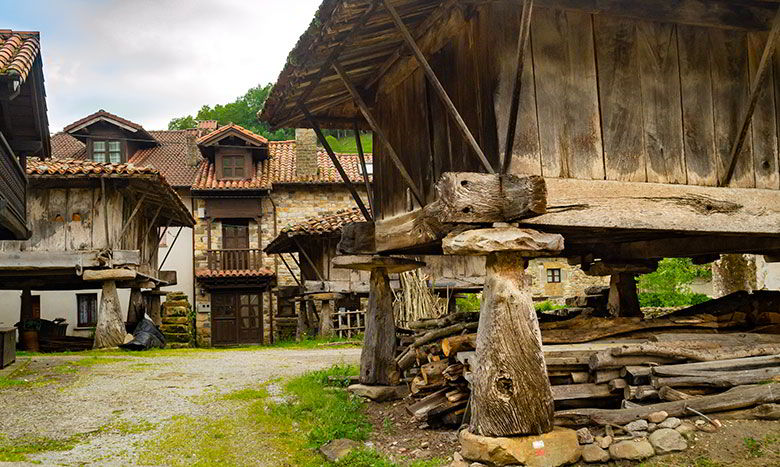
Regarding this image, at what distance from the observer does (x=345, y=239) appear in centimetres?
667

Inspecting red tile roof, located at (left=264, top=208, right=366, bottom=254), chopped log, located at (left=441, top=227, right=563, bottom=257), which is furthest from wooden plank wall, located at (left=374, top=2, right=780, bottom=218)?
red tile roof, located at (left=264, top=208, right=366, bottom=254)

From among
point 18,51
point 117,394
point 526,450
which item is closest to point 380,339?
point 526,450

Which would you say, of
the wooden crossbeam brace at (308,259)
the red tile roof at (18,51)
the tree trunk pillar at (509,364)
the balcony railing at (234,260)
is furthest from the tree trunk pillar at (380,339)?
the balcony railing at (234,260)

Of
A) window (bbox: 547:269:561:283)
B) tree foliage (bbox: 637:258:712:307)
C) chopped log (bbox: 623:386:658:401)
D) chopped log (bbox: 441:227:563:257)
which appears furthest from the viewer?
window (bbox: 547:269:561:283)

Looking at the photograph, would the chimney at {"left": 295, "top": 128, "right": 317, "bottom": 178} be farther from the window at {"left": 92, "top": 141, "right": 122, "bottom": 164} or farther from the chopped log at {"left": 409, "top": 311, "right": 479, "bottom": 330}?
the chopped log at {"left": 409, "top": 311, "right": 479, "bottom": 330}

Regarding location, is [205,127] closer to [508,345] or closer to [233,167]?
[233,167]

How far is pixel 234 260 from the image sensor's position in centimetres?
2300

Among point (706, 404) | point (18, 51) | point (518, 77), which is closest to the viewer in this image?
point (518, 77)

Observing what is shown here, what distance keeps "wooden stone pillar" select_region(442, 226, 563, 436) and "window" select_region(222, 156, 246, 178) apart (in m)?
20.2

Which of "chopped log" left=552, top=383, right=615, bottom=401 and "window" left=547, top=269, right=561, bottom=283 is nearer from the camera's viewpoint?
"chopped log" left=552, top=383, right=615, bottom=401

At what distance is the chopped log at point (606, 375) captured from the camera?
497cm

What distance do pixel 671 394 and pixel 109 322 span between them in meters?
11.3

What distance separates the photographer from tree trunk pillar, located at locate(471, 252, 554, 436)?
4.19 metres

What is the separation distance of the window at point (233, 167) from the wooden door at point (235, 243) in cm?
158
